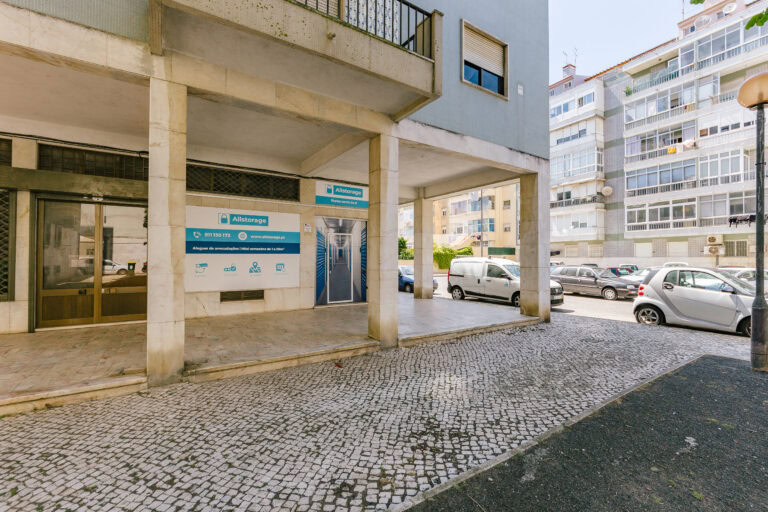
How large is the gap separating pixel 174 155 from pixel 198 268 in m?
4.52

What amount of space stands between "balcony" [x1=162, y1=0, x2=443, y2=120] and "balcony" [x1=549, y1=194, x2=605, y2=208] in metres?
29.8

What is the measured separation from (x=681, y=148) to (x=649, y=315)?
22.8 m

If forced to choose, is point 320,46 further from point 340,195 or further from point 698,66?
point 698,66

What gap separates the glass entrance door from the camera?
6711mm

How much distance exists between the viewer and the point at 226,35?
4.24 metres

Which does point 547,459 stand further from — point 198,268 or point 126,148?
point 126,148

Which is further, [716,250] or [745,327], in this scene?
[716,250]

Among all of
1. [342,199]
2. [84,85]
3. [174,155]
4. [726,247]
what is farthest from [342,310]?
[726,247]

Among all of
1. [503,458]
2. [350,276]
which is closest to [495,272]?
[350,276]

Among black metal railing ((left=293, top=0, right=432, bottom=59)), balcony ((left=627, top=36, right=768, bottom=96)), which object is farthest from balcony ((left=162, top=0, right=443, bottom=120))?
balcony ((left=627, top=36, right=768, bottom=96))

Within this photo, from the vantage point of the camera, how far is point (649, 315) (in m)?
8.66

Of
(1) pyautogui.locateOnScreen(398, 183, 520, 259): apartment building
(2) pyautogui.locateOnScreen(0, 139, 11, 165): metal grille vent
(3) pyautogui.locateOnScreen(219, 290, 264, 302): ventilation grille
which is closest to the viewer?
(2) pyautogui.locateOnScreen(0, 139, 11, 165): metal grille vent

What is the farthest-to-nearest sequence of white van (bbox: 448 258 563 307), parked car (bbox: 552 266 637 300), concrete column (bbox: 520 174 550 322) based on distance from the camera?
parked car (bbox: 552 266 637 300) < white van (bbox: 448 258 563 307) < concrete column (bbox: 520 174 550 322)

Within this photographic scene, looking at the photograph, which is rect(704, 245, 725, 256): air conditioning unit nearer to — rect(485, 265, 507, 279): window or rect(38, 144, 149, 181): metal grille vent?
rect(485, 265, 507, 279): window
